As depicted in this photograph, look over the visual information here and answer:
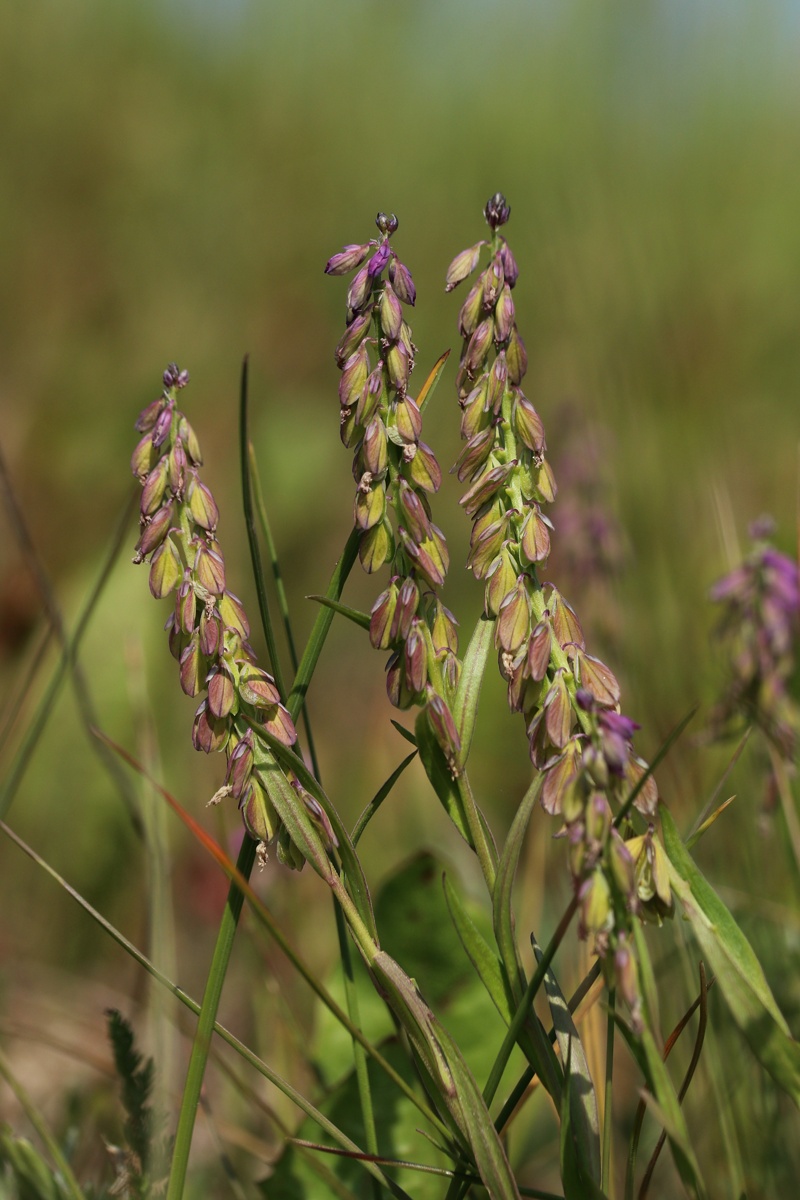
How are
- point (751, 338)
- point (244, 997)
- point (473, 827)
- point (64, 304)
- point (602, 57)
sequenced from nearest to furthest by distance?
point (473, 827)
point (244, 997)
point (64, 304)
point (751, 338)
point (602, 57)

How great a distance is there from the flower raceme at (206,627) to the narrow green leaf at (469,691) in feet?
0.35

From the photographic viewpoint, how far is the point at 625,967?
0.56 metres

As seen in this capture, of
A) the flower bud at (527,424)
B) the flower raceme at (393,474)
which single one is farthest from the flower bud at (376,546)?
the flower bud at (527,424)

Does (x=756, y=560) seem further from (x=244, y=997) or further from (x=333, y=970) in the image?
(x=244, y=997)

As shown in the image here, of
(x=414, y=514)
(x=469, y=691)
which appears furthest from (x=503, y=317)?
(x=469, y=691)

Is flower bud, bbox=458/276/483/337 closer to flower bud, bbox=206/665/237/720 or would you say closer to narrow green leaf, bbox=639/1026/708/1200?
flower bud, bbox=206/665/237/720

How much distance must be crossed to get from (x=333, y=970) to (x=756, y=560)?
0.71 metres

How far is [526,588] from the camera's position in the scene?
26.0 inches

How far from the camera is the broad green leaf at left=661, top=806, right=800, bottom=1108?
61 centimetres

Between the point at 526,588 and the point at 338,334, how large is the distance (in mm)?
3769

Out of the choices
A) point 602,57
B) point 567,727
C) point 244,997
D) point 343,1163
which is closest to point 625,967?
point 567,727

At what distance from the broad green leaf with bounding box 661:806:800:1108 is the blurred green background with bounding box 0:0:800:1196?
0.48 metres

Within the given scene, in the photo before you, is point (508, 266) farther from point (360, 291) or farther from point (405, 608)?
point (405, 608)

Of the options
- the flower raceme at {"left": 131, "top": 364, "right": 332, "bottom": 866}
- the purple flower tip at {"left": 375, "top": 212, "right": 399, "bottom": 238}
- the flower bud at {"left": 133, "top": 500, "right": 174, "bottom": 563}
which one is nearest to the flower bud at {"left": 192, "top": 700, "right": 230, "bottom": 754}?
the flower raceme at {"left": 131, "top": 364, "right": 332, "bottom": 866}
